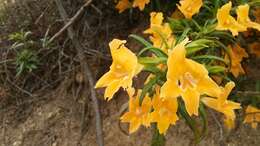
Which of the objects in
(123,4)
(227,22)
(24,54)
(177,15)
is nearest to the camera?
(227,22)

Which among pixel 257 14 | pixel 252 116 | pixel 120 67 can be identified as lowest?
pixel 252 116

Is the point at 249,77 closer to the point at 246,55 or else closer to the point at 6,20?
the point at 246,55

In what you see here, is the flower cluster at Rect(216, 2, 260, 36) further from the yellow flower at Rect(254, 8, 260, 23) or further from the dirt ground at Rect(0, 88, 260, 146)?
the dirt ground at Rect(0, 88, 260, 146)

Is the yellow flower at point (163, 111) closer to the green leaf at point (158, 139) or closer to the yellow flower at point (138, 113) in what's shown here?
the yellow flower at point (138, 113)

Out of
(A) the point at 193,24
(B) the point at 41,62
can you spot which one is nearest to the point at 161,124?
(A) the point at 193,24

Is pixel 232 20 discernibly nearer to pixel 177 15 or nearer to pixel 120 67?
pixel 177 15

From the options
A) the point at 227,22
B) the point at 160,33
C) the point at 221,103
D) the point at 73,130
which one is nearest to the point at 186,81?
the point at 221,103
